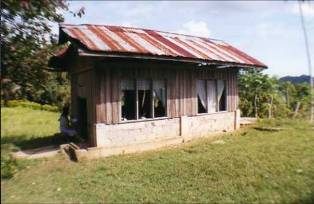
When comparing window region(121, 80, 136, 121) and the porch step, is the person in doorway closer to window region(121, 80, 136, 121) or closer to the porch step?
the porch step

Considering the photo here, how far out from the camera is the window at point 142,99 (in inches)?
527

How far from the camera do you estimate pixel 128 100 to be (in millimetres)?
13672

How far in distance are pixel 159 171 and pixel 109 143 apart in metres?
3.18

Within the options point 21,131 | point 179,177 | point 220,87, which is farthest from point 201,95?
point 21,131

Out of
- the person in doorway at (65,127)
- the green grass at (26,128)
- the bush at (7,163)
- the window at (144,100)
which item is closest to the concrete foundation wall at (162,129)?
the window at (144,100)

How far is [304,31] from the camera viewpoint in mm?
14391

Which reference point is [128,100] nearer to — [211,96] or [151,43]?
[151,43]

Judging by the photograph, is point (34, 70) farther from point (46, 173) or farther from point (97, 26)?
point (46, 173)

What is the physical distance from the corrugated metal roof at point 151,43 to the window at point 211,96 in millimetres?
1371

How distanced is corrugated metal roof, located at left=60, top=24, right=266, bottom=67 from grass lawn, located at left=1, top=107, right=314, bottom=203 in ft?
11.9

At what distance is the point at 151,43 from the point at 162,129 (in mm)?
3418

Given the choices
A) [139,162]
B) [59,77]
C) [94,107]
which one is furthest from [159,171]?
[59,77]

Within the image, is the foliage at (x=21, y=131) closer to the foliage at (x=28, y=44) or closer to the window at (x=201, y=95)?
the foliage at (x=28, y=44)

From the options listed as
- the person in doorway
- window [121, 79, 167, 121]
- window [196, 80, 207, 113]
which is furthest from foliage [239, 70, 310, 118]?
the person in doorway
